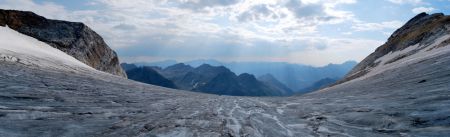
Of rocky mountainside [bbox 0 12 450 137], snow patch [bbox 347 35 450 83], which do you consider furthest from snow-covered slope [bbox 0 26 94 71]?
snow patch [bbox 347 35 450 83]

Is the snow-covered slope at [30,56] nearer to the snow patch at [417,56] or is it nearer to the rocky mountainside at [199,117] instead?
the rocky mountainside at [199,117]

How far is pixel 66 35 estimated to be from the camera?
65438 mm

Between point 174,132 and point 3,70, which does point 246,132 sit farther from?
point 3,70

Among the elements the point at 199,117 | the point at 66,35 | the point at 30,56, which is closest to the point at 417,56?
the point at 199,117

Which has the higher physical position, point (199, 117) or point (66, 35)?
point (66, 35)

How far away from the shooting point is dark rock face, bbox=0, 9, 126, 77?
198ft

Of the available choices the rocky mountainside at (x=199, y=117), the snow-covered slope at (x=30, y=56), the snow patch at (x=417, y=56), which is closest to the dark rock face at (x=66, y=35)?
the snow-covered slope at (x=30, y=56)

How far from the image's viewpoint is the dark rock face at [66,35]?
60375mm

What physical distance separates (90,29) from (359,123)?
67452mm

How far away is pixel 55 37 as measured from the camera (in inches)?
2442

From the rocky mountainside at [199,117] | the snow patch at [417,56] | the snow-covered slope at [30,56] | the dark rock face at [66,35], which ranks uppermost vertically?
the dark rock face at [66,35]

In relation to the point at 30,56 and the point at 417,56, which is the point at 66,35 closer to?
the point at 30,56

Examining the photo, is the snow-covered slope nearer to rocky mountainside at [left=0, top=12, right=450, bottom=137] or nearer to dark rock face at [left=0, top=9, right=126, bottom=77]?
rocky mountainside at [left=0, top=12, right=450, bottom=137]

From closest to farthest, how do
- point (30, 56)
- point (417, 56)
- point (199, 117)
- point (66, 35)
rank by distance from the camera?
point (199, 117) → point (30, 56) → point (417, 56) → point (66, 35)
